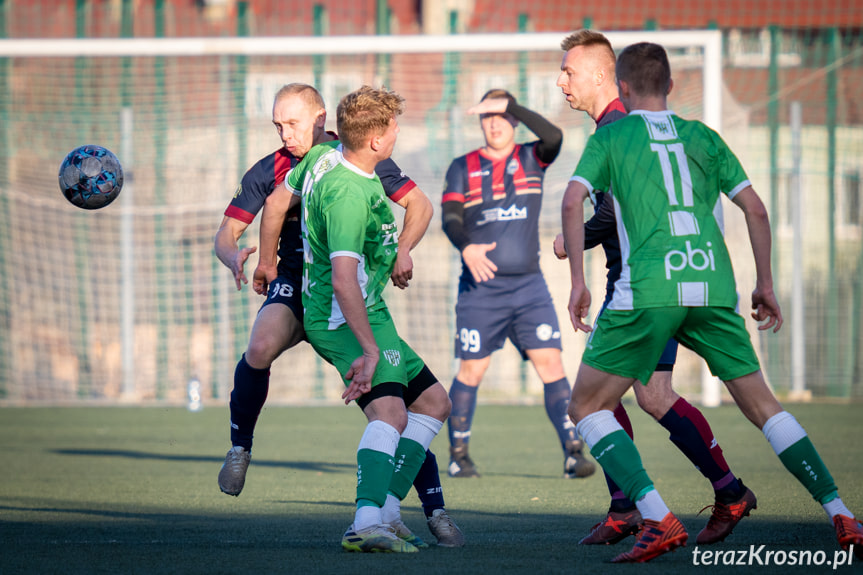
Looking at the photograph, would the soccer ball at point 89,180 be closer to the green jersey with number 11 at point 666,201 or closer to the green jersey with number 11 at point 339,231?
the green jersey with number 11 at point 339,231

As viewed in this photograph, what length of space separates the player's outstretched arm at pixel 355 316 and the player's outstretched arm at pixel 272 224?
0.89 metres

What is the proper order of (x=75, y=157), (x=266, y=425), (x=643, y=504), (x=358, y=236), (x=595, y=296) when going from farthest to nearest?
(x=595, y=296)
(x=266, y=425)
(x=75, y=157)
(x=358, y=236)
(x=643, y=504)

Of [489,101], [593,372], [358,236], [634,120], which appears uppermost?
[489,101]

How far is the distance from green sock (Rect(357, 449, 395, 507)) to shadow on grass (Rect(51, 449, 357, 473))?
3.16 m

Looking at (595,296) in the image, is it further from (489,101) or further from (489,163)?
(489,101)

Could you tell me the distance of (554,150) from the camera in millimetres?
6922

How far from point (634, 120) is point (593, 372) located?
0.96m

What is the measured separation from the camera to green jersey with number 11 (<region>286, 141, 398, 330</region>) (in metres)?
4.04

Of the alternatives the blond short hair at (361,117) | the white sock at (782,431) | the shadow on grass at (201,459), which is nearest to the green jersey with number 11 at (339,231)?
the blond short hair at (361,117)

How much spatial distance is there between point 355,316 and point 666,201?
125 centimetres

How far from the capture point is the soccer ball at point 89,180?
5605 mm

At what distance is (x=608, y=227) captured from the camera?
452 centimetres

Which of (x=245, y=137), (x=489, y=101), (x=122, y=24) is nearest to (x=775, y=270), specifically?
(x=245, y=137)

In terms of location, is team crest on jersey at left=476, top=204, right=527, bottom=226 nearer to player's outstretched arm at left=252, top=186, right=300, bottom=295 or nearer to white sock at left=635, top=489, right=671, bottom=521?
player's outstretched arm at left=252, top=186, right=300, bottom=295
